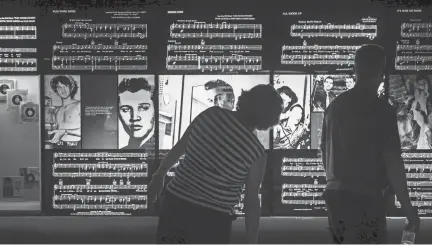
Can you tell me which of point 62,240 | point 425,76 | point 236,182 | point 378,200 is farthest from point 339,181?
point 62,240

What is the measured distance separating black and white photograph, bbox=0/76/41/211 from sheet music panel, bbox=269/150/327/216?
2.96 m

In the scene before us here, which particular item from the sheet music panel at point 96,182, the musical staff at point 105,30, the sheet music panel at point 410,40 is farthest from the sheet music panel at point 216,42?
the sheet music panel at point 410,40

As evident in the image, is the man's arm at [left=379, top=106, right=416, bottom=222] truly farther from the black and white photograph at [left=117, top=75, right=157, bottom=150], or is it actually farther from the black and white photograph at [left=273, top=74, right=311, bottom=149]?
the black and white photograph at [left=117, top=75, right=157, bottom=150]

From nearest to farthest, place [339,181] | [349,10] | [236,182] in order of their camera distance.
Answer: [236,182] → [339,181] → [349,10]

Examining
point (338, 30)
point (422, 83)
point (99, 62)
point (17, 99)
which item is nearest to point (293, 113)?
point (338, 30)

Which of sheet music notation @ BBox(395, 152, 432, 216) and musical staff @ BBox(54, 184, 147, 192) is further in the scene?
musical staff @ BBox(54, 184, 147, 192)

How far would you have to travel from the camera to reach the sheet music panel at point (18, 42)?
7031mm

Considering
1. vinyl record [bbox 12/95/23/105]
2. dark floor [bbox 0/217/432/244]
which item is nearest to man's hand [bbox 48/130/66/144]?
vinyl record [bbox 12/95/23/105]

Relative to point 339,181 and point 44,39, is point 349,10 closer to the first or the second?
point 339,181

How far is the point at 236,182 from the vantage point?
400 cm

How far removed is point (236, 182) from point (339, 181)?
809 mm

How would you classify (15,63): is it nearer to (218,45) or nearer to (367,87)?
(218,45)

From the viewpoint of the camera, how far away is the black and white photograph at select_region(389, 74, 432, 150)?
22.5ft

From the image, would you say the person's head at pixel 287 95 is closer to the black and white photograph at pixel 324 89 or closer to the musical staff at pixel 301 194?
the black and white photograph at pixel 324 89
